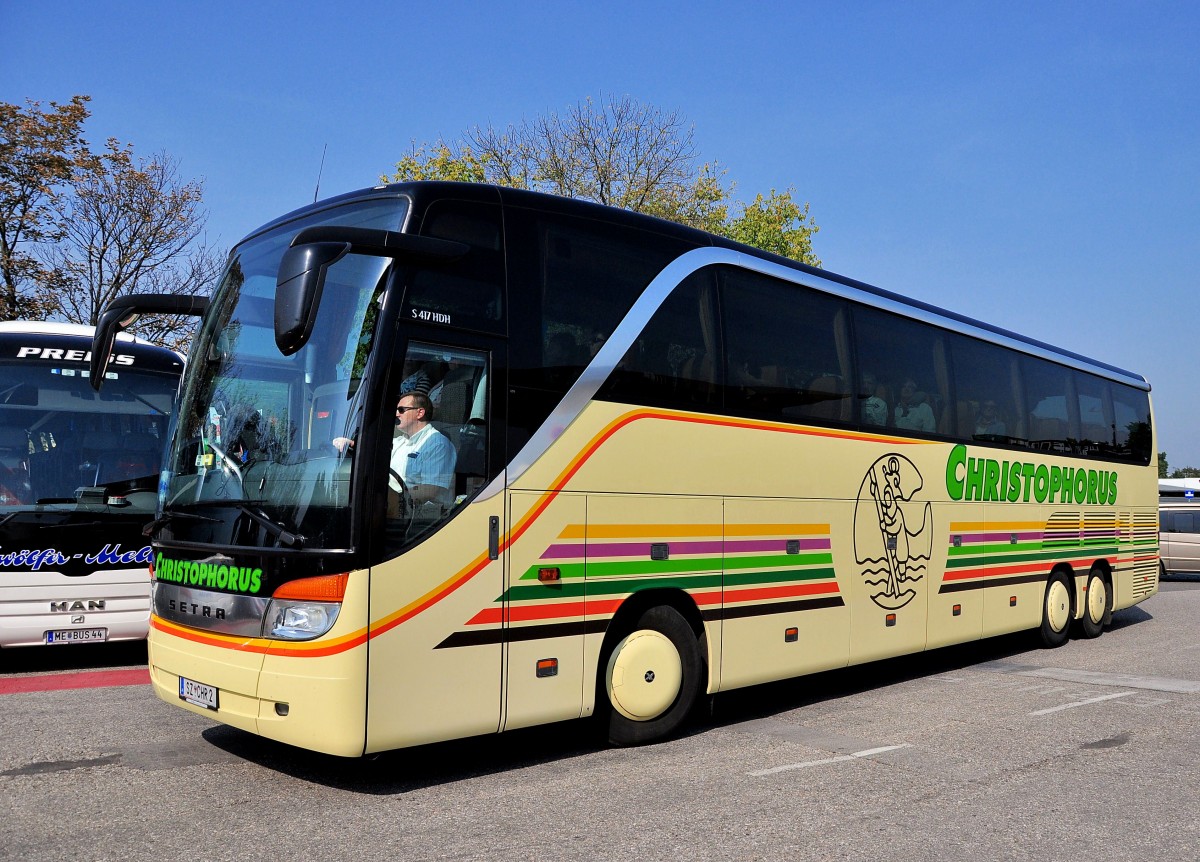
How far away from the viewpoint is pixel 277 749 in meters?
6.92

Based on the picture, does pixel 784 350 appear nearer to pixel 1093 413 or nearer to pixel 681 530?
pixel 681 530

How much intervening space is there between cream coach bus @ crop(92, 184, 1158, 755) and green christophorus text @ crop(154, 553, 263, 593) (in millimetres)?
23

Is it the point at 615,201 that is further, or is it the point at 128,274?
the point at 615,201

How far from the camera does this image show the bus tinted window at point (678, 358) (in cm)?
730

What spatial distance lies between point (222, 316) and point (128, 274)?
23.9 m

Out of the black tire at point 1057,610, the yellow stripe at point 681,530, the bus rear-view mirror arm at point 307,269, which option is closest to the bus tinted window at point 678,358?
the yellow stripe at point 681,530

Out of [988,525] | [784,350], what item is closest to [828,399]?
[784,350]

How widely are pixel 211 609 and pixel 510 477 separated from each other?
188 centimetres

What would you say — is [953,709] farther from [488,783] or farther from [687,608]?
[488,783]

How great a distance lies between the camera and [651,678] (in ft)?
24.3

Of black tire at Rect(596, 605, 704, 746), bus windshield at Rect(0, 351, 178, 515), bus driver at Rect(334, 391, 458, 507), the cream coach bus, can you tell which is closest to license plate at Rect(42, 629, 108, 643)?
bus windshield at Rect(0, 351, 178, 515)

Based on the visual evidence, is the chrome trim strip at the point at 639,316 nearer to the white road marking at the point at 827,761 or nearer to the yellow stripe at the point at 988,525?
the yellow stripe at the point at 988,525

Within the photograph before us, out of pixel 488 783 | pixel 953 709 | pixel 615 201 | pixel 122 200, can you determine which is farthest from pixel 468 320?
pixel 615 201

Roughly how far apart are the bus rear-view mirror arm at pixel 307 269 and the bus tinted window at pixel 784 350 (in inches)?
128
